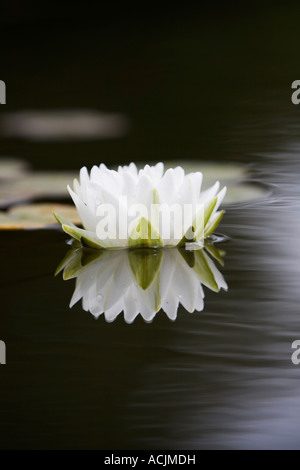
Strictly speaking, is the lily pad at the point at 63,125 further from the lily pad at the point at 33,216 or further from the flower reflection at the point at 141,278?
the flower reflection at the point at 141,278

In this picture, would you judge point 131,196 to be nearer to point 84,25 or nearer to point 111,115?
point 111,115

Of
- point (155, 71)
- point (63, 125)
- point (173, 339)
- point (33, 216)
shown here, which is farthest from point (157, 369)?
point (155, 71)

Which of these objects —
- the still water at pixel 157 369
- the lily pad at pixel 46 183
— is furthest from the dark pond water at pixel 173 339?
the lily pad at pixel 46 183

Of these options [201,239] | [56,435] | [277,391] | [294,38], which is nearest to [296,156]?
[201,239]

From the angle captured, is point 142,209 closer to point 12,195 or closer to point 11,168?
point 12,195

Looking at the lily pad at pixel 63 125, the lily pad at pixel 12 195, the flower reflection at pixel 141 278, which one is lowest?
the flower reflection at pixel 141 278
